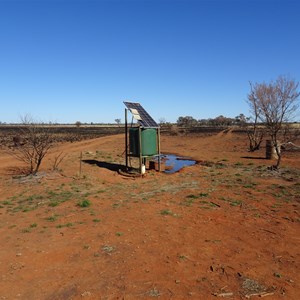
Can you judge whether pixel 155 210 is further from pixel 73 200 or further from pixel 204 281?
pixel 204 281

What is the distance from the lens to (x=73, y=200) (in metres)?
10.9

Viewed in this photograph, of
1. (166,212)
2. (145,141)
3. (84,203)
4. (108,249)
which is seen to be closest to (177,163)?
(145,141)

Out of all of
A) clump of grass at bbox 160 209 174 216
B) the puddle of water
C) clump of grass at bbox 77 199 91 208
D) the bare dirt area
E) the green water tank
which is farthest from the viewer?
the puddle of water

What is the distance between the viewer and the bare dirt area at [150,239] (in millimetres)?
5473

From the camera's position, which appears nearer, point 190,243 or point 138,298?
point 138,298

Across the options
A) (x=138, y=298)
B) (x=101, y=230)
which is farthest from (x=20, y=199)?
(x=138, y=298)

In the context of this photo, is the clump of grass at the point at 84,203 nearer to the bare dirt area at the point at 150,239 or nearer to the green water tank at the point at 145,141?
the bare dirt area at the point at 150,239

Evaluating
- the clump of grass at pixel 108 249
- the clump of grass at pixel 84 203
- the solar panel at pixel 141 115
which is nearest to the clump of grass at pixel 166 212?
the clump of grass at pixel 84 203

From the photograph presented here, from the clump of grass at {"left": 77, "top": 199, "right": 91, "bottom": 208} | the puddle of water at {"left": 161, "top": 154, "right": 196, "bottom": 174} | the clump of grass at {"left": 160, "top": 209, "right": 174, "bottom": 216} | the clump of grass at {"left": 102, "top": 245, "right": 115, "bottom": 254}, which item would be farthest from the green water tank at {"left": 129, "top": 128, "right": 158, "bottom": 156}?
the clump of grass at {"left": 102, "top": 245, "right": 115, "bottom": 254}

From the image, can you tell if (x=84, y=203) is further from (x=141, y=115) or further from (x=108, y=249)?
(x=141, y=115)

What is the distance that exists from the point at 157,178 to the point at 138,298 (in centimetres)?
1044

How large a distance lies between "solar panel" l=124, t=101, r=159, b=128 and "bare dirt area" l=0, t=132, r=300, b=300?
3.95 m

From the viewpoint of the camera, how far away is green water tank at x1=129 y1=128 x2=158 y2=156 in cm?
1662

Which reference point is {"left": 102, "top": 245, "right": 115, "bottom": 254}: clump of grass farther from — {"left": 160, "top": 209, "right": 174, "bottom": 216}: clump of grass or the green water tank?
the green water tank
